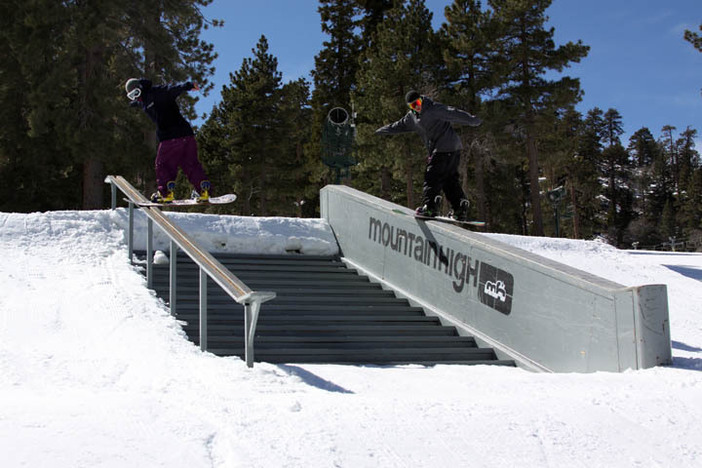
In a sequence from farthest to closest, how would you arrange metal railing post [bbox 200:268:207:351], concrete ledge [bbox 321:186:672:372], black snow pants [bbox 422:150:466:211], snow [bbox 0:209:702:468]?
black snow pants [bbox 422:150:466:211], metal railing post [bbox 200:268:207:351], concrete ledge [bbox 321:186:672:372], snow [bbox 0:209:702:468]

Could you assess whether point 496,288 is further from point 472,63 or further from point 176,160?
point 472,63

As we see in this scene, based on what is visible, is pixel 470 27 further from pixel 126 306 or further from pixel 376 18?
pixel 126 306

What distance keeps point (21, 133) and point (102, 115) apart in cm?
→ 439

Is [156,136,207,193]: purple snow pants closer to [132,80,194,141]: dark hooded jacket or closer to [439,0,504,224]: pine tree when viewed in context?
[132,80,194,141]: dark hooded jacket

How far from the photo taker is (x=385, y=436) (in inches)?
135

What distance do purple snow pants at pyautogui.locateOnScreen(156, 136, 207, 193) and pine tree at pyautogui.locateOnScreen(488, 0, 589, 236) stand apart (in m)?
19.1

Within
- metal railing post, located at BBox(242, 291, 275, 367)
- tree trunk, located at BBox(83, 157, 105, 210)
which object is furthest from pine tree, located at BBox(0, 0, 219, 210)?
metal railing post, located at BBox(242, 291, 275, 367)

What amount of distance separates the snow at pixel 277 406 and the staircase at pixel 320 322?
0.50 metres

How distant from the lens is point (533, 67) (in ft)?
87.7

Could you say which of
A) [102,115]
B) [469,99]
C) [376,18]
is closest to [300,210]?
[376,18]

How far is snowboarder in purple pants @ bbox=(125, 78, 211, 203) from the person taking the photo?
874 cm

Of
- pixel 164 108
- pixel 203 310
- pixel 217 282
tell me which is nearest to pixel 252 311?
pixel 217 282

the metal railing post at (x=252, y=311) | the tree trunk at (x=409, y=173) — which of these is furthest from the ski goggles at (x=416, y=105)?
the tree trunk at (x=409, y=173)

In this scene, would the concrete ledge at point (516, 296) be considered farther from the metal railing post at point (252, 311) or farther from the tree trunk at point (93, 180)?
the tree trunk at point (93, 180)
